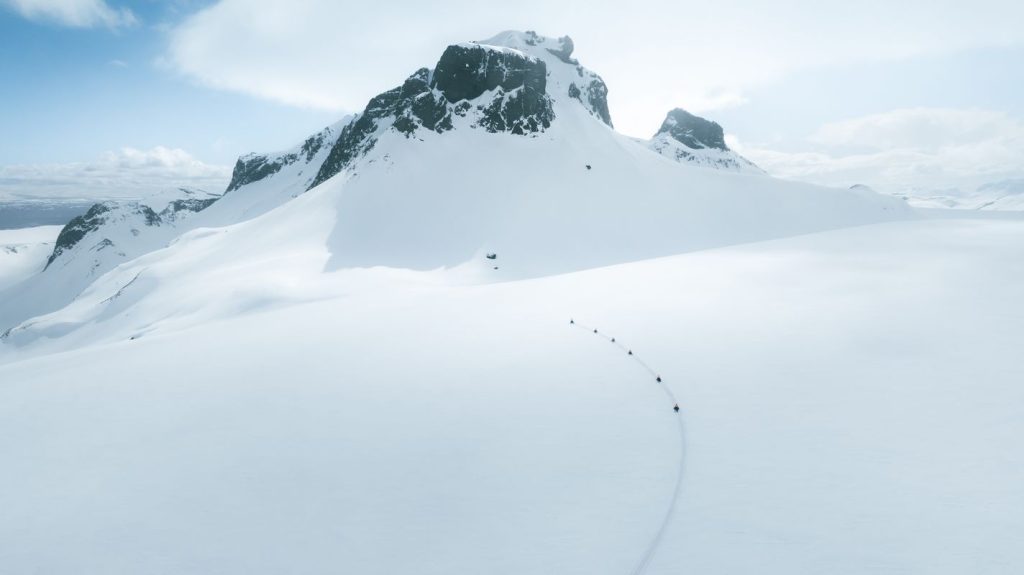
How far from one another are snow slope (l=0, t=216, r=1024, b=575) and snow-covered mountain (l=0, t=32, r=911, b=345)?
2751 centimetres

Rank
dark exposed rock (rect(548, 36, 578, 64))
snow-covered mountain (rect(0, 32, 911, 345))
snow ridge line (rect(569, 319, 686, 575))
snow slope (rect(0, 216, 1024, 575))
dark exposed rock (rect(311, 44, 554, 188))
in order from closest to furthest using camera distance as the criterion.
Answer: snow ridge line (rect(569, 319, 686, 575)), snow slope (rect(0, 216, 1024, 575)), snow-covered mountain (rect(0, 32, 911, 345)), dark exposed rock (rect(311, 44, 554, 188)), dark exposed rock (rect(548, 36, 578, 64))

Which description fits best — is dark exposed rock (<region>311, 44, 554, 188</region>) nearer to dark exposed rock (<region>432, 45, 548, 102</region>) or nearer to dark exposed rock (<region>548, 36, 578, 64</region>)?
dark exposed rock (<region>432, 45, 548, 102</region>)

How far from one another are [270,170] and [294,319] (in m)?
210

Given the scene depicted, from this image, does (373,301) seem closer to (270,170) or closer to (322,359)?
(322,359)

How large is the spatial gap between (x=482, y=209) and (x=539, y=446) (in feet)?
185

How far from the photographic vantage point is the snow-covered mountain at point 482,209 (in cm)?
5481

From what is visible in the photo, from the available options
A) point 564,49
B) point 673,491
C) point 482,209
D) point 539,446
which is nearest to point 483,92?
point 482,209

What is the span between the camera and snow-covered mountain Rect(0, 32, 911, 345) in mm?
54812

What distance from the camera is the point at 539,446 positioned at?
11.3 metres

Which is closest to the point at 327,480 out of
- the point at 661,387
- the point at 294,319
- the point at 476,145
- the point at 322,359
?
the point at 322,359

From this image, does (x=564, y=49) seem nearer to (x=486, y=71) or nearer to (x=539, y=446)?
(x=486, y=71)

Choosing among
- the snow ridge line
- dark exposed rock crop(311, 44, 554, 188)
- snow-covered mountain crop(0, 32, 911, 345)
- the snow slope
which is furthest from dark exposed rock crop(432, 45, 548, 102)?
the snow ridge line

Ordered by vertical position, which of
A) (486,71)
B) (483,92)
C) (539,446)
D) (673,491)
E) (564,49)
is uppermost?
(564,49)


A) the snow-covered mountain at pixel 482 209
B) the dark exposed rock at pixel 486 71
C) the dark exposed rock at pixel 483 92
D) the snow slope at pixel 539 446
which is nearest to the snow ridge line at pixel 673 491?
→ the snow slope at pixel 539 446
